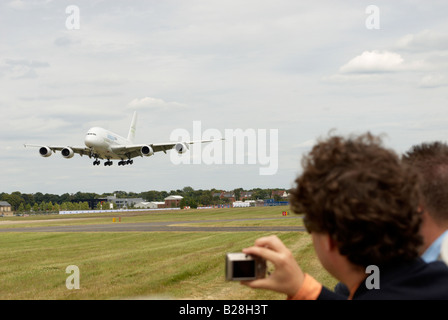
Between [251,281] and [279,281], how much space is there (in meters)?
0.10

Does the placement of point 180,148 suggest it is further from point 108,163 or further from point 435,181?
point 435,181

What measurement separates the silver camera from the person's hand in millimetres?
21

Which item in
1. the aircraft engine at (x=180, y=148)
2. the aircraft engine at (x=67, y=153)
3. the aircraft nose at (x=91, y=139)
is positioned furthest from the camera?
the aircraft nose at (x=91, y=139)

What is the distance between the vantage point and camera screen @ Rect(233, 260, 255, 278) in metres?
1.91

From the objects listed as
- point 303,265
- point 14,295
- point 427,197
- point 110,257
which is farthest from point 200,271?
point 427,197

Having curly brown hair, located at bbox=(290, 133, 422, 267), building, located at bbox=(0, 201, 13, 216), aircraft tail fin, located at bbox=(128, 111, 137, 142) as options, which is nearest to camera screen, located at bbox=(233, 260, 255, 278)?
curly brown hair, located at bbox=(290, 133, 422, 267)

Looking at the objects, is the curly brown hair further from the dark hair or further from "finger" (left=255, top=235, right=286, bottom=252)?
the dark hair

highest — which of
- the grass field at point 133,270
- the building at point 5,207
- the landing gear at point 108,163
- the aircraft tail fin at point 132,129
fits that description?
the aircraft tail fin at point 132,129

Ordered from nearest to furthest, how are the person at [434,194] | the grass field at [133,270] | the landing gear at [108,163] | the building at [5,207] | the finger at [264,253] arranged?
1. the finger at [264,253]
2. the person at [434,194]
3. the grass field at [133,270]
4. the landing gear at [108,163]
5. the building at [5,207]

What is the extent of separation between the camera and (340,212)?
5.81ft

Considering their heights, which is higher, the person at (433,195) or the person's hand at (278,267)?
the person at (433,195)

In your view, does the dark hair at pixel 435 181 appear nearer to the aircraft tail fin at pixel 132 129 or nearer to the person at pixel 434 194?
the person at pixel 434 194

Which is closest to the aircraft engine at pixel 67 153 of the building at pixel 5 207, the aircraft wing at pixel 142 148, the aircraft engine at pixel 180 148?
the aircraft wing at pixel 142 148

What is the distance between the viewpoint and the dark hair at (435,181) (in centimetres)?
256
